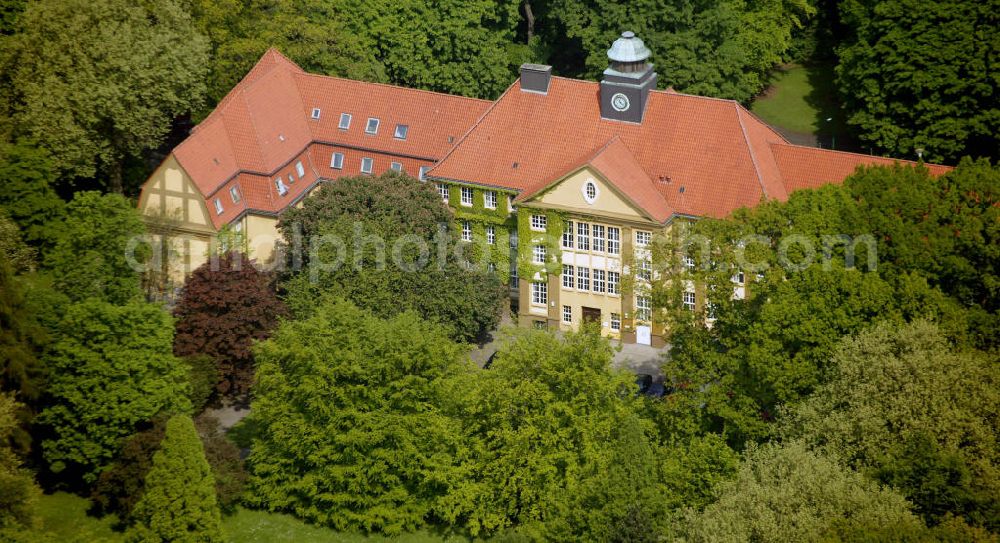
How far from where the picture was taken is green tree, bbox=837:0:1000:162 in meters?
86.7

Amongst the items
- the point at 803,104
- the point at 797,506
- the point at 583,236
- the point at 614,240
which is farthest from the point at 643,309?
the point at 803,104

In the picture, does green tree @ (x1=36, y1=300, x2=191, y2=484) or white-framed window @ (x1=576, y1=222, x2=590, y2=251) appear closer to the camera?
green tree @ (x1=36, y1=300, x2=191, y2=484)

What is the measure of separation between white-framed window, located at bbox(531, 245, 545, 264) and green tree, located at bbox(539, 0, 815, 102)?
50.3ft

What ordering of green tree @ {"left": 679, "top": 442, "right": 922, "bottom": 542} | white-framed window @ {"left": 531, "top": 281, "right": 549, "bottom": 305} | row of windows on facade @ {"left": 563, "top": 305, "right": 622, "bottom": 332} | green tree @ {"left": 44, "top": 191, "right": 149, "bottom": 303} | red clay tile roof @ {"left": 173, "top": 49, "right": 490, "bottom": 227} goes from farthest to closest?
red clay tile roof @ {"left": 173, "top": 49, "right": 490, "bottom": 227} → white-framed window @ {"left": 531, "top": 281, "right": 549, "bottom": 305} → row of windows on facade @ {"left": 563, "top": 305, "right": 622, "bottom": 332} → green tree @ {"left": 44, "top": 191, "right": 149, "bottom": 303} → green tree @ {"left": 679, "top": 442, "right": 922, "bottom": 542}

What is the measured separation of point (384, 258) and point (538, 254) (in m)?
8.77

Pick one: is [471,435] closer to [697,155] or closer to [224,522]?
[224,522]

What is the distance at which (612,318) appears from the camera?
277ft

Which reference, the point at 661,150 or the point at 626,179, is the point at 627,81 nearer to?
the point at 661,150

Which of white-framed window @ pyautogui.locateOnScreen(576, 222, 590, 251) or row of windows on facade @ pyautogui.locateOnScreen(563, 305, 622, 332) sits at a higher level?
white-framed window @ pyautogui.locateOnScreen(576, 222, 590, 251)

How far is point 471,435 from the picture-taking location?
229ft

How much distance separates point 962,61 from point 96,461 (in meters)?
47.8

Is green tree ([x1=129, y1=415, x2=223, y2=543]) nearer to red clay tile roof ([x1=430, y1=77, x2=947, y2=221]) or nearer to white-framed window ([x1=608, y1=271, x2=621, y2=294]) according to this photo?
red clay tile roof ([x1=430, y1=77, x2=947, y2=221])

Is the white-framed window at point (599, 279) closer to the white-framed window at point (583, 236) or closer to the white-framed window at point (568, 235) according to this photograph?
the white-framed window at point (583, 236)

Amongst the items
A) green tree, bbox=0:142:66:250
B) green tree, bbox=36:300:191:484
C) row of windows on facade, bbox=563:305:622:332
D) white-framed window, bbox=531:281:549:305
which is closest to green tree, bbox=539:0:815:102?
white-framed window, bbox=531:281:549:305
